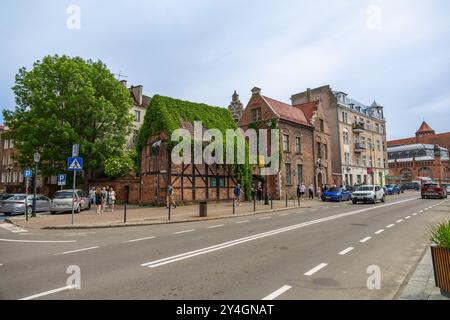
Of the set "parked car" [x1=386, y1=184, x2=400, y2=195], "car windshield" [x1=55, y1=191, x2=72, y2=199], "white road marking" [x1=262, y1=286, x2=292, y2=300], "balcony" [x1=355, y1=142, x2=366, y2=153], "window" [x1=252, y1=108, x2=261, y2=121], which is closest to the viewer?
"white road marking" [x1=262, y1=286, x2=292, y2=300]

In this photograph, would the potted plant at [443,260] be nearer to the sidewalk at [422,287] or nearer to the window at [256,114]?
the sidewalk at [422,287]

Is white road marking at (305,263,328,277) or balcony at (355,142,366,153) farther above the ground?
balcony at (355,142,366,153)

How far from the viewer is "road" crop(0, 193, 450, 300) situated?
4.78 metres

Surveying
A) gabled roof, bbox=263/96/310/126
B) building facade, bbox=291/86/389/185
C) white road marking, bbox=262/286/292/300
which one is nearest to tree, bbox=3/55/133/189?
gabled roof, bbox=263/96/310/126

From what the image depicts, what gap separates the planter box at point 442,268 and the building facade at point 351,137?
40.4m

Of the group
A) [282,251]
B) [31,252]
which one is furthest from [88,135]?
[282,251]

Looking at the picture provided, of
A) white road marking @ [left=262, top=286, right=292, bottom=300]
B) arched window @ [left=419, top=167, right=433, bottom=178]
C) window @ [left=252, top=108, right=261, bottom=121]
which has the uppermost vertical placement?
window @ [left=252, top=108, right=261, bottom=121]

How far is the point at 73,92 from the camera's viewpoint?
88.9 ft

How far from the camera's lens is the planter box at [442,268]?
4.25 metres

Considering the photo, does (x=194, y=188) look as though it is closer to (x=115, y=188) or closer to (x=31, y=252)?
(x=115, y=188)

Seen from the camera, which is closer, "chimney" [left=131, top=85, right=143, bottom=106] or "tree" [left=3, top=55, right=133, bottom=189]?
"tree" [left=3, top=55, right=133, bottom=189]

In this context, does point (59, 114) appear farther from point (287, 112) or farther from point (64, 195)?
point (287, 112)

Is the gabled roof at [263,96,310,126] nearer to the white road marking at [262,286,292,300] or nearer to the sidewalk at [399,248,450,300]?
the sidewalk at [399,248,450,300]

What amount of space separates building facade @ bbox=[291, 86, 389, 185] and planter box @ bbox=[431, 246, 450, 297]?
133 feet
